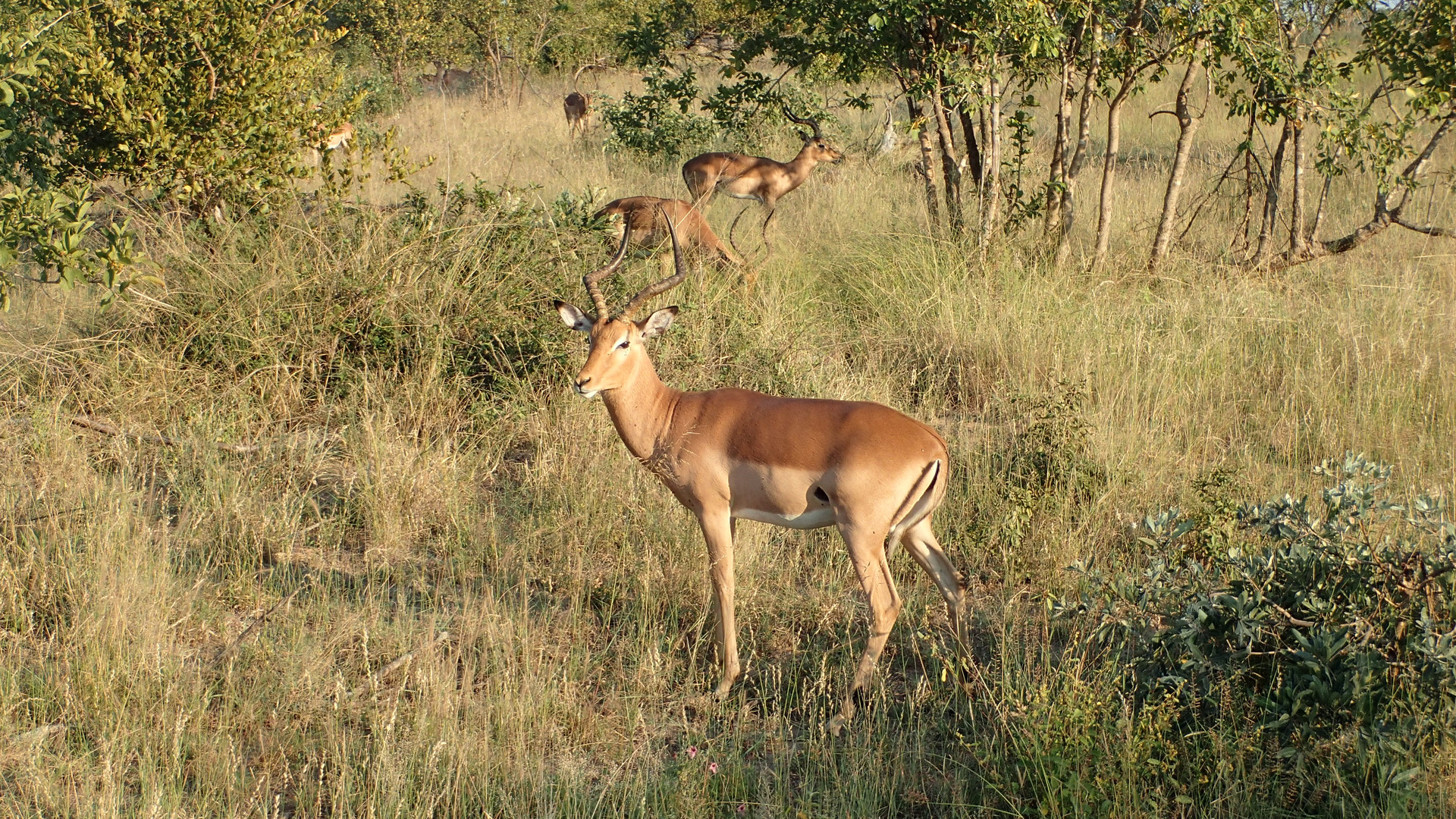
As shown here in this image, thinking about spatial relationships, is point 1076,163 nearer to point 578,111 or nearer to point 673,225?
point 673,225

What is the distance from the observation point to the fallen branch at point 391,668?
3924 mm

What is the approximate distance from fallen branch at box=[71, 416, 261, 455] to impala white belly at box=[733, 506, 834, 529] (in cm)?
272

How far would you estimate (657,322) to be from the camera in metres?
4.89

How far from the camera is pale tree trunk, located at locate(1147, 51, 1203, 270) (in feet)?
26.5

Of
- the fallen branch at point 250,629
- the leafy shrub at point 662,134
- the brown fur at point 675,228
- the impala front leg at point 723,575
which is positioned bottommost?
the fallen branch at point 250,629

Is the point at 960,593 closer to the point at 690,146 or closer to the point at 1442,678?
the point at 1442,678

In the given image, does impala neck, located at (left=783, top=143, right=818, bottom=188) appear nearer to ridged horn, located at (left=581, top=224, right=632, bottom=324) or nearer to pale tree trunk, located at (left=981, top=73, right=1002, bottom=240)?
pale tree trunk, located at (left=981, top=73, right=1002, bottom=240)

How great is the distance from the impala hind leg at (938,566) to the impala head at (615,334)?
123 cm

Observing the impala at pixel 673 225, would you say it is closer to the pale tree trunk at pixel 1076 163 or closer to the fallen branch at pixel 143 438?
the pale tree trunk at pixel 1076 163

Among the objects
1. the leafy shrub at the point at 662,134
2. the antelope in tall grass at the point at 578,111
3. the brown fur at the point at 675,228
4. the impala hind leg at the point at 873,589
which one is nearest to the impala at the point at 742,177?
the leafy shrub at the point at 662,134

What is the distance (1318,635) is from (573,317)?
288 centimetres

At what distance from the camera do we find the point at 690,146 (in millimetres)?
14453

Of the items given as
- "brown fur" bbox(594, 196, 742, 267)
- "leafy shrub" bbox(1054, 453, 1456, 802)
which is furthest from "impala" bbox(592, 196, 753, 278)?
"leafy shrub" bbox(1054, 453, 1456, 802)

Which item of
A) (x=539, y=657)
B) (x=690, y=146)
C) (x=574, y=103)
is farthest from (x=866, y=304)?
(x=574, y=103)
